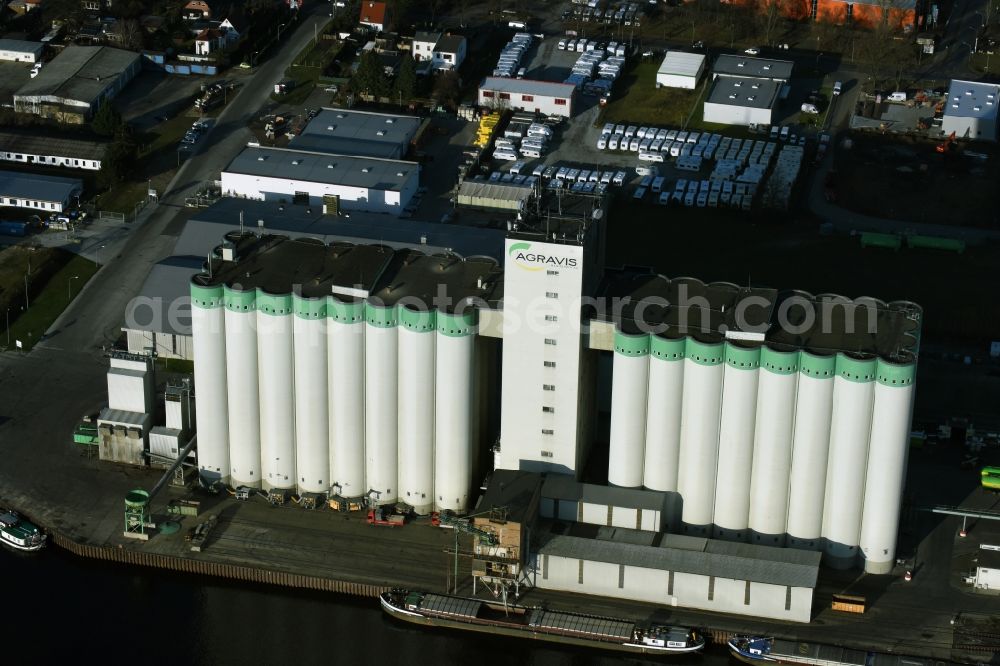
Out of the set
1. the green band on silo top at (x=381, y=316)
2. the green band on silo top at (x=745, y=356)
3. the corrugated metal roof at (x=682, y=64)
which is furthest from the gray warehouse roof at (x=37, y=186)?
the green band on silo top at (x=745, y=356)

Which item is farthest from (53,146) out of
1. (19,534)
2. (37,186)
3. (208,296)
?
(19,534)

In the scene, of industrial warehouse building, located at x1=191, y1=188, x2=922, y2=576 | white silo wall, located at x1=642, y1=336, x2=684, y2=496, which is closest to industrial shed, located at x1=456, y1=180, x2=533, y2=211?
industrial warehouse building, located at x1=191, y1=188, x2=922, y2=576

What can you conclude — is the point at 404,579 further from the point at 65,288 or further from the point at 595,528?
the point at 65,288

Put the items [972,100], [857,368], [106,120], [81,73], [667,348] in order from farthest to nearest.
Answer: [81,73], [972,100], [106,120], [667,348], [857,368]

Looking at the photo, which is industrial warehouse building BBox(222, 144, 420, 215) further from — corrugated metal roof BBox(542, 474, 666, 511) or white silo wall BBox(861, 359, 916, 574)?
white silo wall BBox(861, 359, 916, 574)

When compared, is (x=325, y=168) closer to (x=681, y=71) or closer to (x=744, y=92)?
(x=681, y=71)

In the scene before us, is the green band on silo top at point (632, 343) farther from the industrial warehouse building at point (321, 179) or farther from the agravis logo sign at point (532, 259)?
the industrial warehouse building at point (321, 179)
